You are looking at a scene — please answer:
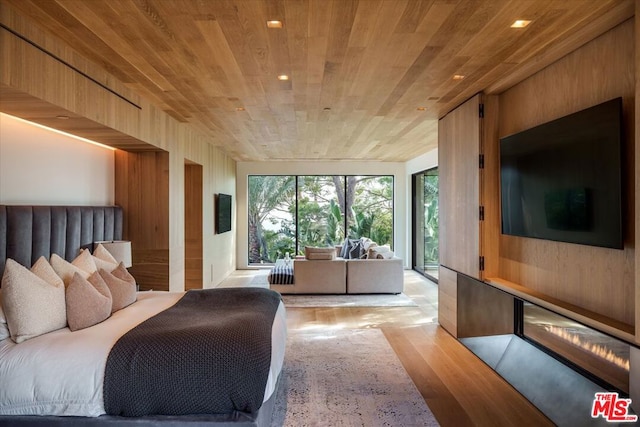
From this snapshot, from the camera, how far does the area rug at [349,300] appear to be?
5.55m

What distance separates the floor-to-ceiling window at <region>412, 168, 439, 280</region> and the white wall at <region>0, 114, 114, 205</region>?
5.43 meters

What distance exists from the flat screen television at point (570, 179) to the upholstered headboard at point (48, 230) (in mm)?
3761

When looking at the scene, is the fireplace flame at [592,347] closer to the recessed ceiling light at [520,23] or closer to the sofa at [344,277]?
the recessed ceiling light at [520,23]

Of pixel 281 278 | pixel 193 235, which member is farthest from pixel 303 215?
pixel 193 235

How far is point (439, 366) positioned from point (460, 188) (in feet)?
5.76

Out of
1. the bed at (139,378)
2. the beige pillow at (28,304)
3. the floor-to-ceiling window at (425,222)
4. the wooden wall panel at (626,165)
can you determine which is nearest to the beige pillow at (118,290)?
the beige pillow at (28,304)

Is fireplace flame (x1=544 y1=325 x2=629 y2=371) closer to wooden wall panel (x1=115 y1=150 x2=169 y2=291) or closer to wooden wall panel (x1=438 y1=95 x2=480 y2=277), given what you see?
wooden wall panel (x1=438 y1=95 x2=480 y2=277)

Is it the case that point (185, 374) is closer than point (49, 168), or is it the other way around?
A: point (185, 374)

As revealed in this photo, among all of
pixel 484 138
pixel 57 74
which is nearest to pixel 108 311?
pixel 57 74

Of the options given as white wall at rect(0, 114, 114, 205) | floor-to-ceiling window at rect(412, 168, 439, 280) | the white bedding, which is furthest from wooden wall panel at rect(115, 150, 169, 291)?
floor-to-ceiling window at rect(412, 168, 439, 280)

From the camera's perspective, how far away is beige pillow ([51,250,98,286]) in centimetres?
264

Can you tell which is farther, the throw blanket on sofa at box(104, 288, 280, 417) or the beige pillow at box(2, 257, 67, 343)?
the beige pillow at box(2, 257, 67, 343)

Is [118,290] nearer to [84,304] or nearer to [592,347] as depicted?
[84,304]

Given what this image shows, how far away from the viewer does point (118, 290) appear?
9.48 feet
